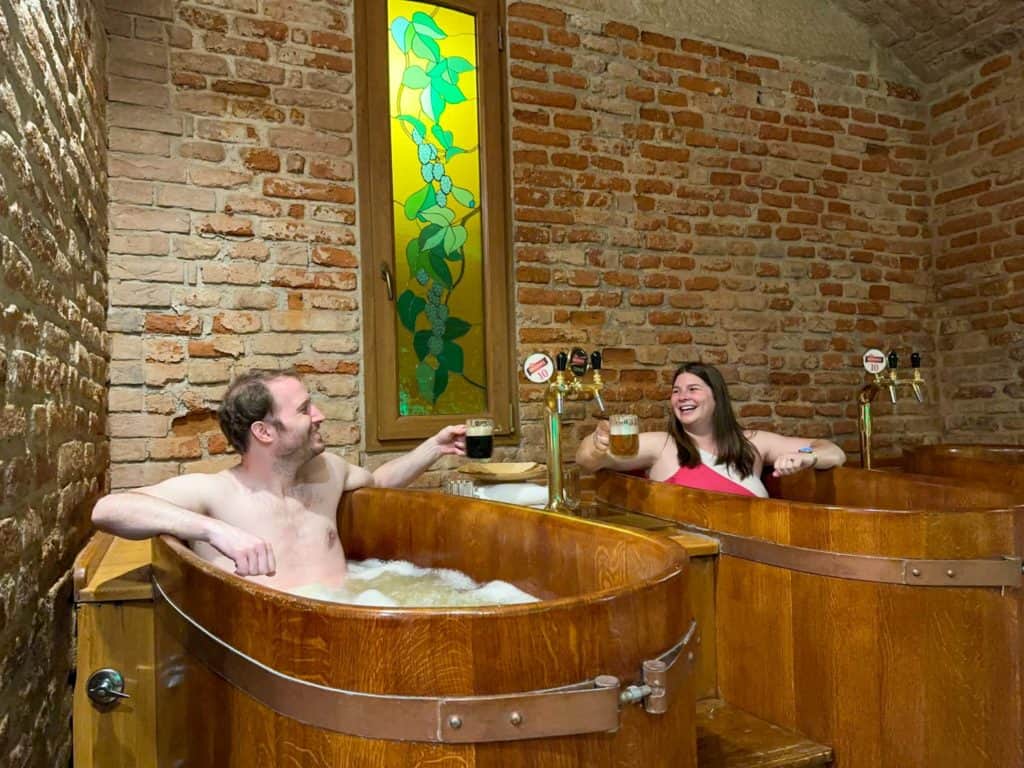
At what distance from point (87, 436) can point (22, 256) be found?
86 cm

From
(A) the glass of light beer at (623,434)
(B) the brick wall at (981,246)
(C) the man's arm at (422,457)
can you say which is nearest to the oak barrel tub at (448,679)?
(A) the glass of light beer at (623,434)

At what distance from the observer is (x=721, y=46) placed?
3.61 meters

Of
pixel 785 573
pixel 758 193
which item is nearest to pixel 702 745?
pixel 785 573

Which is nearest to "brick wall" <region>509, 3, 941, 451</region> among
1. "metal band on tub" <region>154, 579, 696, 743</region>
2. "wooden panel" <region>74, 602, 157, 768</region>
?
"wooden panel" <region>74, 602, 157, 768</region>

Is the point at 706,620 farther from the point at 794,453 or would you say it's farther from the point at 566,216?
the point at 566,216

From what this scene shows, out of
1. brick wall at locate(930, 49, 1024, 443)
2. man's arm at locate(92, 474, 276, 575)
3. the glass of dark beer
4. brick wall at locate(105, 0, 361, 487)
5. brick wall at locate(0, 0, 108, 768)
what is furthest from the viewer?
brick wall at locate(930, 49, 1024, 443)

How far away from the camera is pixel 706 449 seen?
2.89 metres

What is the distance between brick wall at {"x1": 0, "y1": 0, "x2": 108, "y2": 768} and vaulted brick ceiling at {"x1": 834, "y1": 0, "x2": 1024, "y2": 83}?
347 cm

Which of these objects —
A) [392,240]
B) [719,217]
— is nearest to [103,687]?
[392,240]

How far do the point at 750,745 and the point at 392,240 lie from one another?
2.04 metres

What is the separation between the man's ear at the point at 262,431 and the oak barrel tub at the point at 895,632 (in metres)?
1.30

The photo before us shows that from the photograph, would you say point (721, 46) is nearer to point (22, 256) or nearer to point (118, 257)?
point (118, 257)

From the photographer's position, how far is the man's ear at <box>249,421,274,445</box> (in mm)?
2080

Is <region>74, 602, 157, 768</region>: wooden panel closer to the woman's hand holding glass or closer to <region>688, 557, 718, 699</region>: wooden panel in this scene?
<region>688, 557, 718, 699</region>: wooden panel
